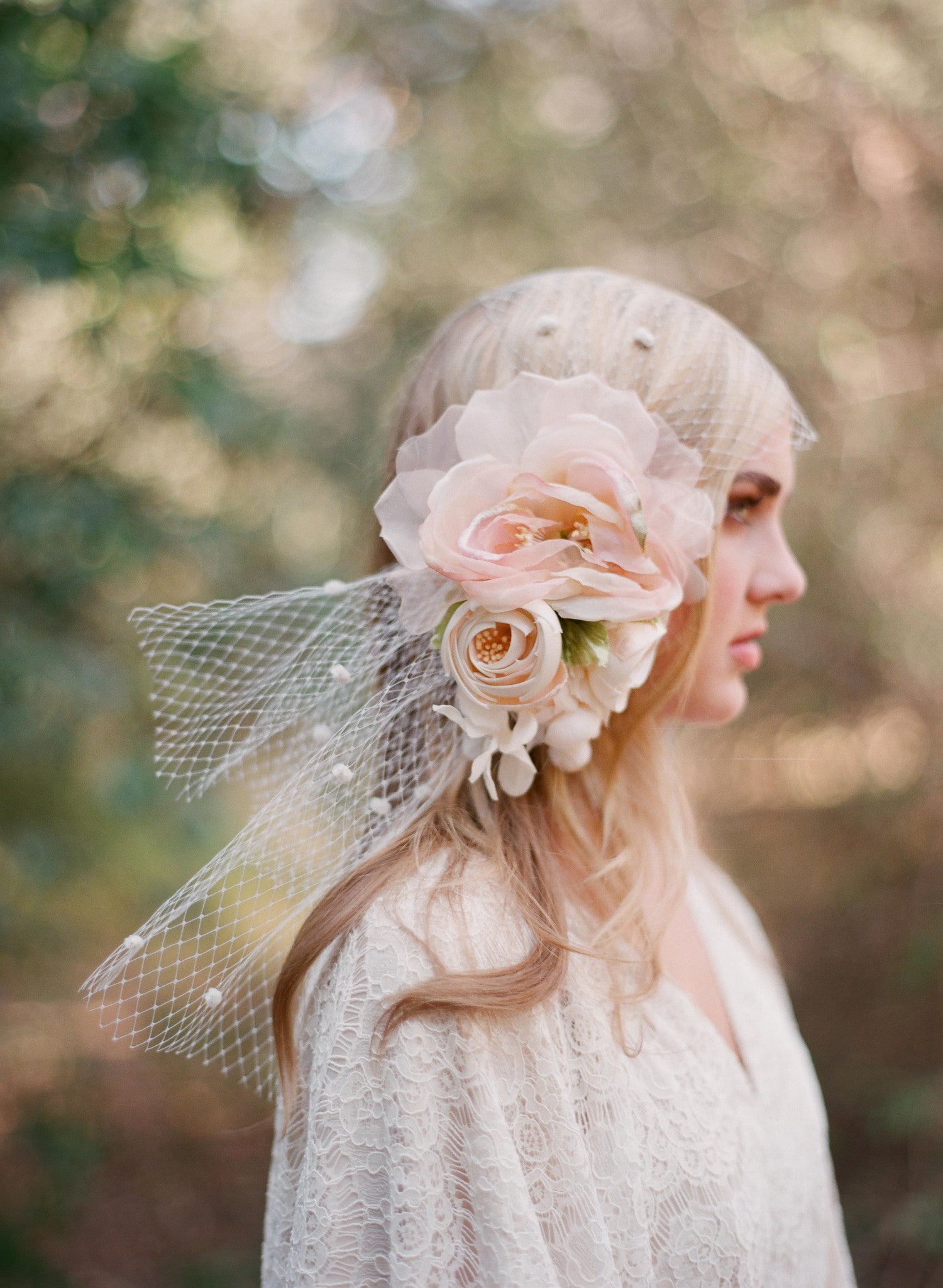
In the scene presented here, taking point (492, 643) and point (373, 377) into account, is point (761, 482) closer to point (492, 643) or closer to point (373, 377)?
point (492, 643)

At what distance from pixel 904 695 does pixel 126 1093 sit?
3.68 metres

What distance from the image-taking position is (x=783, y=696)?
3.18 m

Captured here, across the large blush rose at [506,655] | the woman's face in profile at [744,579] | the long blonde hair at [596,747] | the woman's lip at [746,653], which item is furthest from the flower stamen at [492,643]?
the woman's lip at [746,653]

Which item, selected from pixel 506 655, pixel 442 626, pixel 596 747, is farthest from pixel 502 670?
pixel 596 747

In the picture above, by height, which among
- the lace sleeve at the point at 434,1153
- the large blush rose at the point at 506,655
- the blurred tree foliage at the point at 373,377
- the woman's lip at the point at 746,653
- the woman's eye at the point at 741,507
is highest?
the blurred tree foliage at the point at 373,377

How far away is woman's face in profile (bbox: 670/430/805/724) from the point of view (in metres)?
1.34

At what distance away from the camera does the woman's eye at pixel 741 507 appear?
135 cm

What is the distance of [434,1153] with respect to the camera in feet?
3.34

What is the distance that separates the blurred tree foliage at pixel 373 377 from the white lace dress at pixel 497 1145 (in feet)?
2.42

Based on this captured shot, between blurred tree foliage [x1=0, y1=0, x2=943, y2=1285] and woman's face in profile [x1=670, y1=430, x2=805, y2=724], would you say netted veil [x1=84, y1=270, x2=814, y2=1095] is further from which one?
blurred tree foliage [x1=0, y1=0, x2=943, y2=1285]

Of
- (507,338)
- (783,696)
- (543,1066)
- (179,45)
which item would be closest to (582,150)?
(179,45)

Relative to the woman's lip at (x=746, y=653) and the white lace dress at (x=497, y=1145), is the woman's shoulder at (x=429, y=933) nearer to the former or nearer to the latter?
Result: the white lace dress at (x=497, y=1145)

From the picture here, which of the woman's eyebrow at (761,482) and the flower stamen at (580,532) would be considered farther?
the woman's eyebrow at (761,482)

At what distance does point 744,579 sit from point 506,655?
0.51m
